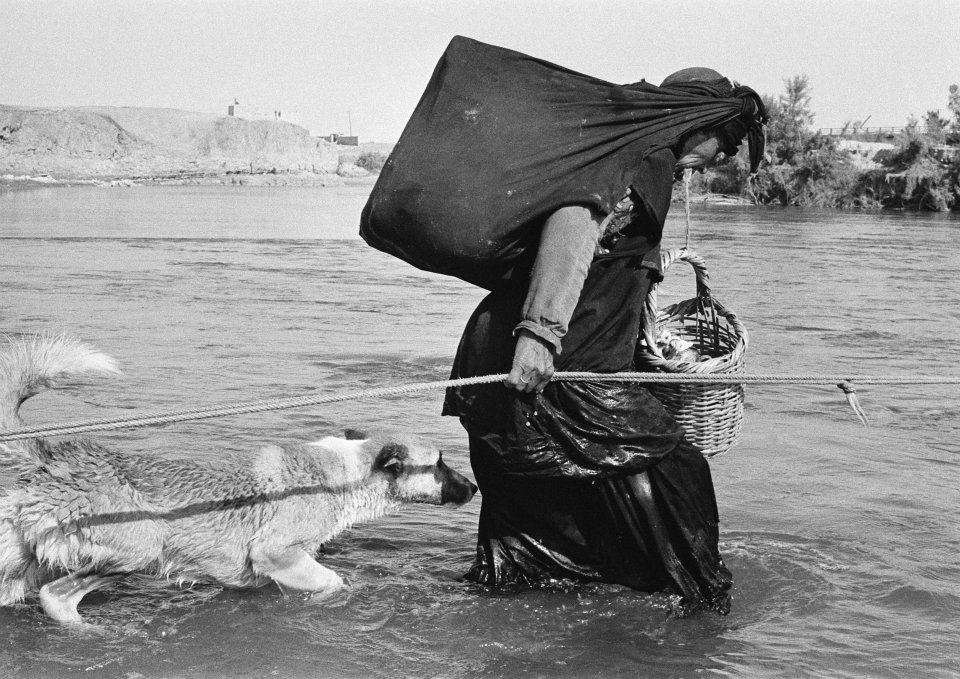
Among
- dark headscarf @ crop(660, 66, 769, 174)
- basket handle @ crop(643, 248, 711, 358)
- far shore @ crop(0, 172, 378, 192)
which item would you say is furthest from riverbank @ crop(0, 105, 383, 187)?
dark headscarf @ crop(660, 66, 769, 174)

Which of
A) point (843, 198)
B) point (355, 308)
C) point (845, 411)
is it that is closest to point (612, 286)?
point (845, 411)

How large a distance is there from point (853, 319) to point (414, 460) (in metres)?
9.93

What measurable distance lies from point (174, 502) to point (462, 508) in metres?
2.05

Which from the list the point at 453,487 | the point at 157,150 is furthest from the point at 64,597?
the point at 157,150

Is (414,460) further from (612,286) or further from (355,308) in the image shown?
(355,308)

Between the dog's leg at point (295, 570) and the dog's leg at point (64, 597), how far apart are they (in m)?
0.81

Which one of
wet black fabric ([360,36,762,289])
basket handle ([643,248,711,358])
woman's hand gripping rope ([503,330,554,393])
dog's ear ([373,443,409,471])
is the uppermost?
wet black fabric ([360,36,762,289])

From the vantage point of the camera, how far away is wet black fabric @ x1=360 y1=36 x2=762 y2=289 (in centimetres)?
413

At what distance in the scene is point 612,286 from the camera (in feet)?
14.7

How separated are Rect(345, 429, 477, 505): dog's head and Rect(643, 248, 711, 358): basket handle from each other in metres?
1.45

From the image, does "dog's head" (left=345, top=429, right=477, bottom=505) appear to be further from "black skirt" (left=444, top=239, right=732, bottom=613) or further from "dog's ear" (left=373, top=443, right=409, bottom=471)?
"black skirt" (left=444, top=239, right=732, bottom=613)

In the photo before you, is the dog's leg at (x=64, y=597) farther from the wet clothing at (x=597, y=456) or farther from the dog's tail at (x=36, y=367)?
the wet clothing at (x=597, y=456)

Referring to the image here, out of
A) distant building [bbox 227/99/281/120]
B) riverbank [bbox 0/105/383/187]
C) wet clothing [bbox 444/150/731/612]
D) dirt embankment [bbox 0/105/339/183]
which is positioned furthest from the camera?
distant building [bbox 227/99/281/120]

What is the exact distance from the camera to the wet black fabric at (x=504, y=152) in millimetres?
4133
